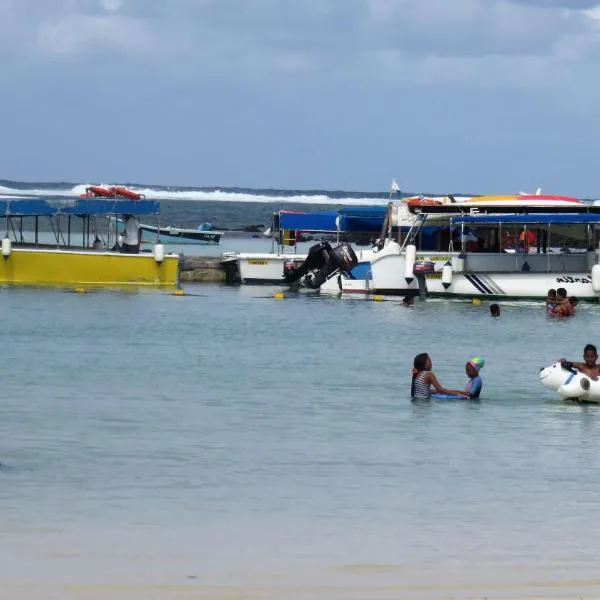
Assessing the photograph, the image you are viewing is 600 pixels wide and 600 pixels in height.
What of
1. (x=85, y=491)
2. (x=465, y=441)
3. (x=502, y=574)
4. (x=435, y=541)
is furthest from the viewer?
(x=465, y=441)

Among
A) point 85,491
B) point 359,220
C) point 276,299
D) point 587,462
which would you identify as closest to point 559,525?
point 587,462

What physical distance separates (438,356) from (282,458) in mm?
13892

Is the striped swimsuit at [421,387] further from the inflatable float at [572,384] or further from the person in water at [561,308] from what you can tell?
the person in water at [561,308]

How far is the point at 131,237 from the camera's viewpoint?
149ft

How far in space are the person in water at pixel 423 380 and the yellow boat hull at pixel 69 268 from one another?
22482 millimetres

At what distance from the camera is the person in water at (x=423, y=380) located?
74.7 ft

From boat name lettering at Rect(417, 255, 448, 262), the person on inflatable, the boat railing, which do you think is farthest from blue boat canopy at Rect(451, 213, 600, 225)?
the person on inflatable

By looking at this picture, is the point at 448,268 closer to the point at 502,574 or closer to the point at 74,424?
the point at 74,424

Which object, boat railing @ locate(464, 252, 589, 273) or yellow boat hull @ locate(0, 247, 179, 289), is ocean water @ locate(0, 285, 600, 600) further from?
yellow boat hull @ locate(0, 247, 179, 289)

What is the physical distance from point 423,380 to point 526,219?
2136 centimetres

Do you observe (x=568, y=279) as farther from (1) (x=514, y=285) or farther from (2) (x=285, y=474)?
(2) (x=285, y=474)

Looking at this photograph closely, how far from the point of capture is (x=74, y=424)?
65.9ft

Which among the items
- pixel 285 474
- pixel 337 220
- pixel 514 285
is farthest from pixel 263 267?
pixel 285 474

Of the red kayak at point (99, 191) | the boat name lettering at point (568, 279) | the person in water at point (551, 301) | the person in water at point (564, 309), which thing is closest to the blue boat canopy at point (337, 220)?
the red kayak at point (99, 191)
